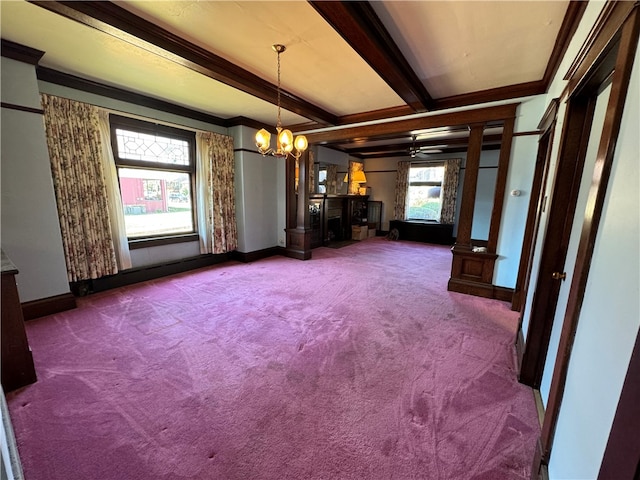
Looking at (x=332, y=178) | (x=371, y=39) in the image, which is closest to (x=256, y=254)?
(x=332, y=178)

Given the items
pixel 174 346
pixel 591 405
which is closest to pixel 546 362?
pixel 591 405

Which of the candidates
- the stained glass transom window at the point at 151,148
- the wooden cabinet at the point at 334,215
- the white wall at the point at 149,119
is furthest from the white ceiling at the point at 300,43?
the wooden cabinet at the point at 334,215

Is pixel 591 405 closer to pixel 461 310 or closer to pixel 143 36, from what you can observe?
pixel 461 310

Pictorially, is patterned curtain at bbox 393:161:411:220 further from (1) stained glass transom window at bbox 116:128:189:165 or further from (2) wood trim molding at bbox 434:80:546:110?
(1) stained glass transom window at bbox 116:128:189:165

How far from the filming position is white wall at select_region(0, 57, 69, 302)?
8.29ft

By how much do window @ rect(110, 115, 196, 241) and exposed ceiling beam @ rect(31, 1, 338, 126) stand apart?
5.99 ft

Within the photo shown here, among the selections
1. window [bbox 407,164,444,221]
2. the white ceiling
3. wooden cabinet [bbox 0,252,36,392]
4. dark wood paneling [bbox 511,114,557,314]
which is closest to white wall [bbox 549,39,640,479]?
the white ceiling

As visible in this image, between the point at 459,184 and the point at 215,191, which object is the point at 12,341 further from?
the point at 459,184

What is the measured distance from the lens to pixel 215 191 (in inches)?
183

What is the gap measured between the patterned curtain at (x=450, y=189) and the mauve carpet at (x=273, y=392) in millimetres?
4527

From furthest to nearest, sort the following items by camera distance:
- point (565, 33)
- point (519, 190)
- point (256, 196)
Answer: point (256, 196) < point (519, 190) < point (565, 33)

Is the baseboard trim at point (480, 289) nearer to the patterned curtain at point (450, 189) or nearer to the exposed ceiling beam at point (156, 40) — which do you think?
the exposed ceiling beam at point (156, 40)

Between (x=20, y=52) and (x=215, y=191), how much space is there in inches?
100

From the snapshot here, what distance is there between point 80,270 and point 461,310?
470 centimetres
